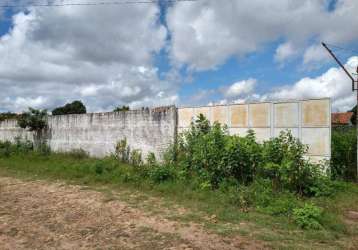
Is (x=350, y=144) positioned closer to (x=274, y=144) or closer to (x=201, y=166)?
(x=274, y=144)

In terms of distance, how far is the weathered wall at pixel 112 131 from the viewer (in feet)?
29.2

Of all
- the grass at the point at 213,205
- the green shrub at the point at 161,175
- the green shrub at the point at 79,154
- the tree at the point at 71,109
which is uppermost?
the tree at the point at 71,109

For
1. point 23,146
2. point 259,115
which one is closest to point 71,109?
point 23,146

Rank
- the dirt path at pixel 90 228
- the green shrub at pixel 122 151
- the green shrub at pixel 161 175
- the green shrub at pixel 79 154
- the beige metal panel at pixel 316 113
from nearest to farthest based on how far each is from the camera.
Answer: the dirt path at pixel 90 228 → the beige metal panel at pixel 316 113 → the green shrub at pixel 161 175 → the green shrub at pixel 122 151 → the green shrub at pixel 79 154

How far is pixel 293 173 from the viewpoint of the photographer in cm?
571

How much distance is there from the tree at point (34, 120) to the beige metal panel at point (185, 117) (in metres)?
7.80

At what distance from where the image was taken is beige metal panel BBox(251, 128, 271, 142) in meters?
6.94

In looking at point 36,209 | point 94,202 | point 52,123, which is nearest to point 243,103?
point 94,202

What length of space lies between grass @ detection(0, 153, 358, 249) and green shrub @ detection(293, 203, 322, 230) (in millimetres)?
97

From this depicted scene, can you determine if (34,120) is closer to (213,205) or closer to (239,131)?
(239,131)

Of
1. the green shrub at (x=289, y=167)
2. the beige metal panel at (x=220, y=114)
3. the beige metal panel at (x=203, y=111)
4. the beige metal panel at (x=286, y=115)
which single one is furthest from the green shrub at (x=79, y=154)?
the beige metal panel at (x=286, y=115)

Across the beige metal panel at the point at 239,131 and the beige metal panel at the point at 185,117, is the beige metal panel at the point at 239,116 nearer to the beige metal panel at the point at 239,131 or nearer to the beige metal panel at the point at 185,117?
the beige metal panel at the point at 239,131

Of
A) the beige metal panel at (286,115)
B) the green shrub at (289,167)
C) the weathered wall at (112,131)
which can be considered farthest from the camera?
the weathered wall at (112,131)

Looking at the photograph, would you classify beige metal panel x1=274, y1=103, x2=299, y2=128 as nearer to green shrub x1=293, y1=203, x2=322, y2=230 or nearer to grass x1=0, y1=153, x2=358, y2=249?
grass x1=0, y1=153, x2=358, y2=249
